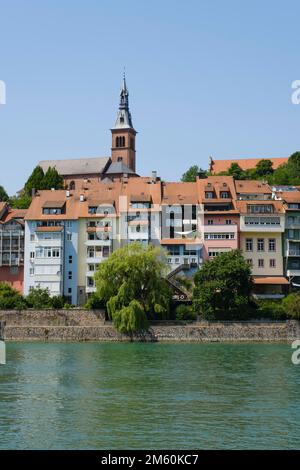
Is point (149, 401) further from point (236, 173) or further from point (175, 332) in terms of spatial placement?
point (236, 173)

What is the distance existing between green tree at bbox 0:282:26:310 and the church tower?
263 feet

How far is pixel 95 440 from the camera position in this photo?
25.9 m

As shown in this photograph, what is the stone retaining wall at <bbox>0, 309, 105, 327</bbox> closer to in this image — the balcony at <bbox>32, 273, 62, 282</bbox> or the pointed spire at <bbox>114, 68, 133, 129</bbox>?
the balcony at <bbox>32, 273, 62, 282</bbox>

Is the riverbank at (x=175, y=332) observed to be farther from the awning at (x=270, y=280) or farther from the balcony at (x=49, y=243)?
the balcony at (x=49, y=243)

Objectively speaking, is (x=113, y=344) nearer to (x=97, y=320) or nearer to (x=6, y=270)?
(x=97, y=320)

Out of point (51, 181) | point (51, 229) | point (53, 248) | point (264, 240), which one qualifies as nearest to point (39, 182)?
point (51, 181)

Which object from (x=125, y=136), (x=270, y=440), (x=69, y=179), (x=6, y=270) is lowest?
(x=270, y=440)


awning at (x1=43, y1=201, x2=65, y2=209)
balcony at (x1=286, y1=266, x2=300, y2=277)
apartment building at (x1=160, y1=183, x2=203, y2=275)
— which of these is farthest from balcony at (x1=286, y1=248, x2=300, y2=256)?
awning at (x1=43, y1=201, x2=65, y2=209)

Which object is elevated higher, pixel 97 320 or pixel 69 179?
pixel 69 179

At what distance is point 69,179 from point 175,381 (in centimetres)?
11035

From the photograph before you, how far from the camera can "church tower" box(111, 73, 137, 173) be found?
532 feet
